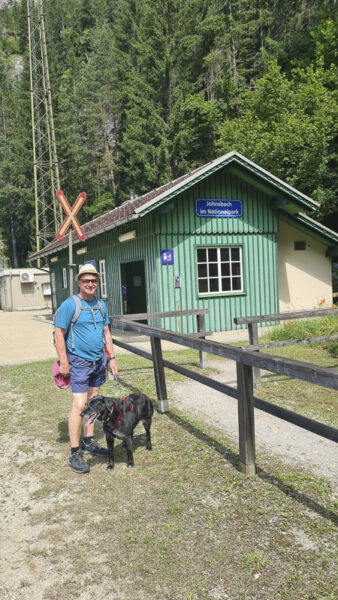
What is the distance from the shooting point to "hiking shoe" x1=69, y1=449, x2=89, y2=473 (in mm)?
4152

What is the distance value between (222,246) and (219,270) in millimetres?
745

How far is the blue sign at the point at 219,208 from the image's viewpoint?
13398 mm

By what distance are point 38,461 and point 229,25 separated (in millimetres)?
37623

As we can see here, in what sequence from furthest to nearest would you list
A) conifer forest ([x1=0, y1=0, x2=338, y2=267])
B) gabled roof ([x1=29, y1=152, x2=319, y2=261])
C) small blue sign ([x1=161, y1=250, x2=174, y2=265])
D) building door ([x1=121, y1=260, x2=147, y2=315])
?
conifer forest ([x1=0, y1=0, x2=338, y2=267]) < building door ([x1=121, y1=260, x2=147, y2=315]) < small blue sign ([x1=161, y1=250, x2=174, y2=265]) < gabled roof ([x1=29, y1=152, x2=319, y2=261])

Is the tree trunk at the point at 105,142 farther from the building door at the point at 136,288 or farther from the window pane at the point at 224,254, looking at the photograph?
the window pane at the point at 224,254

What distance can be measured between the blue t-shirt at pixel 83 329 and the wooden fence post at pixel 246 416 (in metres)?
1.38

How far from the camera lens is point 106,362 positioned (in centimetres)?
455

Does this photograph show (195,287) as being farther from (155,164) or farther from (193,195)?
(155,164)

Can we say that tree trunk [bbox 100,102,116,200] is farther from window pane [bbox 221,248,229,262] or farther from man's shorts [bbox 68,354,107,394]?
man's shorts [bbox 68,354,107,394]

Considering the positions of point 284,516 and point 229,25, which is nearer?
point 284,516

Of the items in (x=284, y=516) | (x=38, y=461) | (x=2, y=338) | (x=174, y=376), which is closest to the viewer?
(x=284, y=516)

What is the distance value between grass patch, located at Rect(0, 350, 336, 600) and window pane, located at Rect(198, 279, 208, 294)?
8775mm

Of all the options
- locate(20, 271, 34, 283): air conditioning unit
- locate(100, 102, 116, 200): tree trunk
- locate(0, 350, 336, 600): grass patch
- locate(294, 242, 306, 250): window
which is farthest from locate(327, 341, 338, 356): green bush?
locate(100, 102, 116, 200): tree trunk

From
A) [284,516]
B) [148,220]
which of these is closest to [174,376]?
[284,516]
